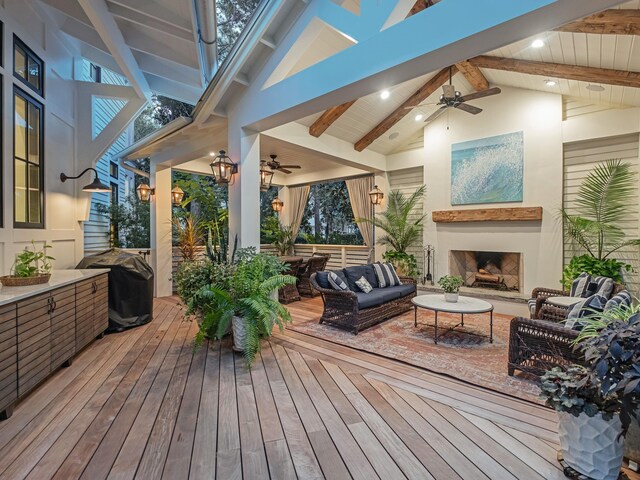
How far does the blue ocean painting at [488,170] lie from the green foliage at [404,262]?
1.53 metres

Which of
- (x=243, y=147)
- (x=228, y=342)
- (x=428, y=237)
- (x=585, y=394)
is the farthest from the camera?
(x=428, y=237)

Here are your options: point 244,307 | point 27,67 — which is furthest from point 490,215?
point 27,67

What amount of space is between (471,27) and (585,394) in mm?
2539

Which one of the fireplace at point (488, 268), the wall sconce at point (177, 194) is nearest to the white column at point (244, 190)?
the wall sconce at point (177, 194)

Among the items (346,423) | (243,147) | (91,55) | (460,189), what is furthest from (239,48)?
(460,189)

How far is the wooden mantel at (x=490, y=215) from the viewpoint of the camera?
573 centimetres

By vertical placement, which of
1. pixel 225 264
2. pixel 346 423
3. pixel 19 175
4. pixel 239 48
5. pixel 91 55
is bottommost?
pixel 346 423

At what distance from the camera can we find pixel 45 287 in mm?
2826

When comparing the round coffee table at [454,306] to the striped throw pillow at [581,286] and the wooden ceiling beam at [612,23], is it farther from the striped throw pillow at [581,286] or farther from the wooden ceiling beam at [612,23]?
the wooden ceiling beam at [612,23]

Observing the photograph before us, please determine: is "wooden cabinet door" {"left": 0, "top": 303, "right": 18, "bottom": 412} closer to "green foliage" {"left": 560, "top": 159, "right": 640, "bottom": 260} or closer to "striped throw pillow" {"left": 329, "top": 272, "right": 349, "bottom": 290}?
"striped throw pillow" {"left": 329, "top": 272, "right": 349, "bottom": 290}

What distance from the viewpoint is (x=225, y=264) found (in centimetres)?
400

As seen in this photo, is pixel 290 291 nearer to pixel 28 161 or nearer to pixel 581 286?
pixel 28 161

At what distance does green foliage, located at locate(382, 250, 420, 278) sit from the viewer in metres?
7.01

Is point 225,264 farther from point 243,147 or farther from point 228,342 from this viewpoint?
point 243,147
